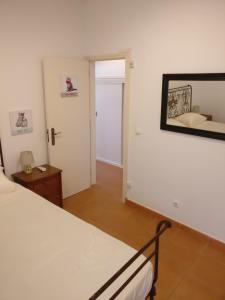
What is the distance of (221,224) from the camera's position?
274 centimetres

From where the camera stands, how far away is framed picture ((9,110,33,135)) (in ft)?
10.1

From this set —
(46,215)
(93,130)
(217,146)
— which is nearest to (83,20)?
(93,130)

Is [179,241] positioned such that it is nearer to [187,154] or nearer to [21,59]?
[187,154]

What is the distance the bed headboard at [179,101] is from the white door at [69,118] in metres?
1.40

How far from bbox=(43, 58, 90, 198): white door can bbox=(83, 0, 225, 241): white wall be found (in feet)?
1.72

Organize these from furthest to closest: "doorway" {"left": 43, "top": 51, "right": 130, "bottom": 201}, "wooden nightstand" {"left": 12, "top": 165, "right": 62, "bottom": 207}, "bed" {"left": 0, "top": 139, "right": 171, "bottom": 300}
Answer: "doorway" {"left": 43, "top": 51, "right": 130, "bottom": 201} → "wooden nightstand" {"left": 12, "top": 165, "right": 62, "bottom": 207} → "bed" {"left": 0, "top": 139, "right": 171, "bottom": 300}

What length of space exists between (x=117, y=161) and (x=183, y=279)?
10.1ft

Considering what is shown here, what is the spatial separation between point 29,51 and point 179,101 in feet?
6.33

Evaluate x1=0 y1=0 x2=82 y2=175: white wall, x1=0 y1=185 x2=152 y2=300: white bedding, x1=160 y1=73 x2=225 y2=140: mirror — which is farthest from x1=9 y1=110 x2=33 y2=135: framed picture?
x1=160 y1=73 x2=225 y2=140: mirror

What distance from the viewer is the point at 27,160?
10.3 ft

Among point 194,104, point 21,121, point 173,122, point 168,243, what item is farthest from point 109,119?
point 168,243

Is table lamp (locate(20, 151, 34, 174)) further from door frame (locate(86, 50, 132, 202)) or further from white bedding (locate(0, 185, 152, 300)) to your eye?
door frame (locate(86, 50, 132, 202))

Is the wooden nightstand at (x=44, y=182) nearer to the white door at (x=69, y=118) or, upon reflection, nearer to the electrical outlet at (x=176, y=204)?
the white door at (x=69, y=118)

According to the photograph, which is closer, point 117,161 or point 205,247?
point 205,247
